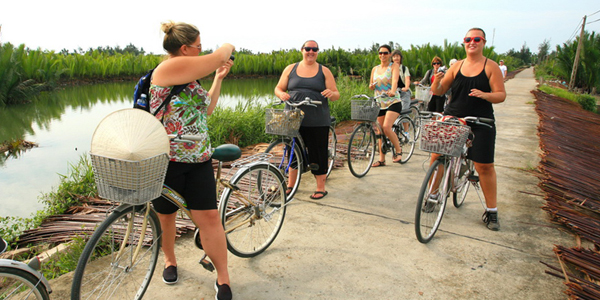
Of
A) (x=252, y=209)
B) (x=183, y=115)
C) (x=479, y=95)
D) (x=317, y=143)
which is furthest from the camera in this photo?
(x=317, y=143)

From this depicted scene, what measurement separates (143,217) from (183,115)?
61 cm

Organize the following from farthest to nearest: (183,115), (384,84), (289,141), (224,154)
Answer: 1. (384,84)
2. (289,141)
3. (224,154)
4. (183,115)

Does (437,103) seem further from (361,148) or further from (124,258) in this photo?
(124,258)

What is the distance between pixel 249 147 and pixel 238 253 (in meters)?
4.11

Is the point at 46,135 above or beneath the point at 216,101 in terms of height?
beneath

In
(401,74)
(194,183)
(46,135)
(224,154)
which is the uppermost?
(401,74)

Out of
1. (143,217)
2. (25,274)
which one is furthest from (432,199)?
(25,274)

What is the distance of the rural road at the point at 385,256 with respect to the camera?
2.54 m

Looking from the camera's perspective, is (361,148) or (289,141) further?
(361,148)

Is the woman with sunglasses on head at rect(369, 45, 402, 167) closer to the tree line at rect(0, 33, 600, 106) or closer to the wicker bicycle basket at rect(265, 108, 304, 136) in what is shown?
the wicker bicycle basket at rect(265, 108, 304, 136)

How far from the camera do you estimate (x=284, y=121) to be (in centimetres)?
368

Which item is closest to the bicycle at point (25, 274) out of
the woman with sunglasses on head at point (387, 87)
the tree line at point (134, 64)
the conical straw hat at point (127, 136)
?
the conical straw hat at point (127, 136)

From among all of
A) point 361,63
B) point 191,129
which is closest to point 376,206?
point 191,129

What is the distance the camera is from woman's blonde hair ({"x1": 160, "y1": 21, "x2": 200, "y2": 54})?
2033 mm
